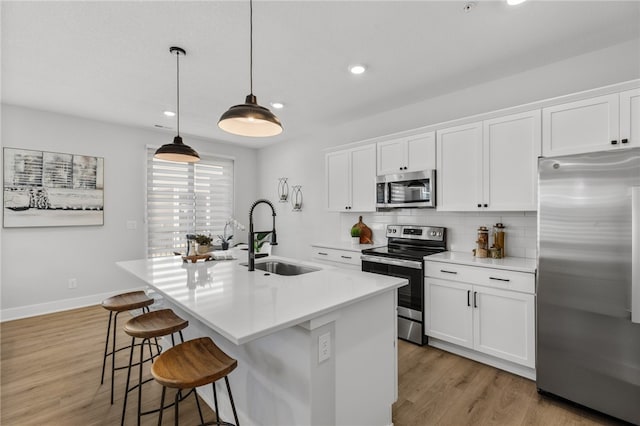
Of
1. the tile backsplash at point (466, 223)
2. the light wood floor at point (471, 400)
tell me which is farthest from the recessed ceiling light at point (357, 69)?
the light wood floor at point (471, 400)

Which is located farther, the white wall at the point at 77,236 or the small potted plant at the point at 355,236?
the small potted plant at the point at 355,236

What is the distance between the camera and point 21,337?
3.27 m

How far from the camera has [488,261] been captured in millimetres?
2699

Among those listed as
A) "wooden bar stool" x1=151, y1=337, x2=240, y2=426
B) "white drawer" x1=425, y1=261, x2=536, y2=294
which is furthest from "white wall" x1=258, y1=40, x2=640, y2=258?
"wooden bar stool" x1=151, y1=337, x2=240, y2=426

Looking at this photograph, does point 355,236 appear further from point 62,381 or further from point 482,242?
point 62,381

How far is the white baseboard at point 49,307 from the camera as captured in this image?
3760 millimetres

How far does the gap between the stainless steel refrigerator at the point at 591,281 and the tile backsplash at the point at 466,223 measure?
729 mm

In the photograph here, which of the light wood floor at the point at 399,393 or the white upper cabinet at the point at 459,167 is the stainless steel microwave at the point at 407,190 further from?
the light wood floor at the point at 399,393

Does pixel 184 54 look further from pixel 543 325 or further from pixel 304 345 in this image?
pixel 543 325

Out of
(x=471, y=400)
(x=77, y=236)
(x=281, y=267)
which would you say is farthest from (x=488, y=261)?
(x=77, y=236)

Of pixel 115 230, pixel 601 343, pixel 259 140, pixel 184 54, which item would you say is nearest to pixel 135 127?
pixel 115 230

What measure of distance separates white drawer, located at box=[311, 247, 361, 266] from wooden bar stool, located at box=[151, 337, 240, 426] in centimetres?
229

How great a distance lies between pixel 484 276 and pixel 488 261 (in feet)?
0.56

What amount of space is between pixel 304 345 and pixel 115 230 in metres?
4.24
